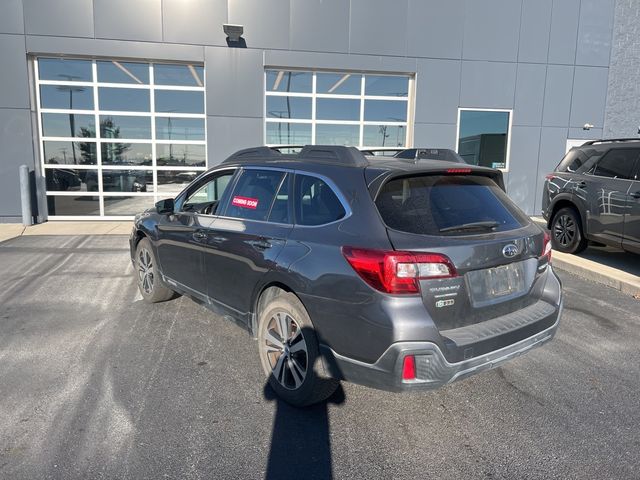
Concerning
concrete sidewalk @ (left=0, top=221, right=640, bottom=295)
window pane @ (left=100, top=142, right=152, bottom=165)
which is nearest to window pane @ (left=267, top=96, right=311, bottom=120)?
window pane @ (left=100, top=142, right=152, bottom=165)

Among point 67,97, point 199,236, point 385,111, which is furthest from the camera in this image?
point 385,111

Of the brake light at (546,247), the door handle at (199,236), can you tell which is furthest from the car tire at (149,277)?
the brake light at (546,247)

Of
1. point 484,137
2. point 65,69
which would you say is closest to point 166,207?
point 65,69

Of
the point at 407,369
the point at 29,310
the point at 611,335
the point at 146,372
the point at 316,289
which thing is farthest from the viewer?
the point at 29,310

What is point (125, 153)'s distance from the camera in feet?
37.4

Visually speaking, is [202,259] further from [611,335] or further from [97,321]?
[611,335]

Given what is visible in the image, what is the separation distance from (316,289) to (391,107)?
1022cm

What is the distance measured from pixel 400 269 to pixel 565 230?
636cm

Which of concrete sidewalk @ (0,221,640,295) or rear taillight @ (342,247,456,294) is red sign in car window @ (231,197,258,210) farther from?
concrete sidewalk @ (0,221,640,295)

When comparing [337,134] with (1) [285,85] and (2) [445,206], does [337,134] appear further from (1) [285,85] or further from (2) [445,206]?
(2) [445,206]

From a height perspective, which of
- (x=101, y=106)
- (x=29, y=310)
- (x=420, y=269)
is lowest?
(x=29, y=310)

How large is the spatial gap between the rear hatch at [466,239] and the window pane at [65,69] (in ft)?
35.2

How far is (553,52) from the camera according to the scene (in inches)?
477

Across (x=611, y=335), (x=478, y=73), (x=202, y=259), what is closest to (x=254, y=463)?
(x=202, y=259)
